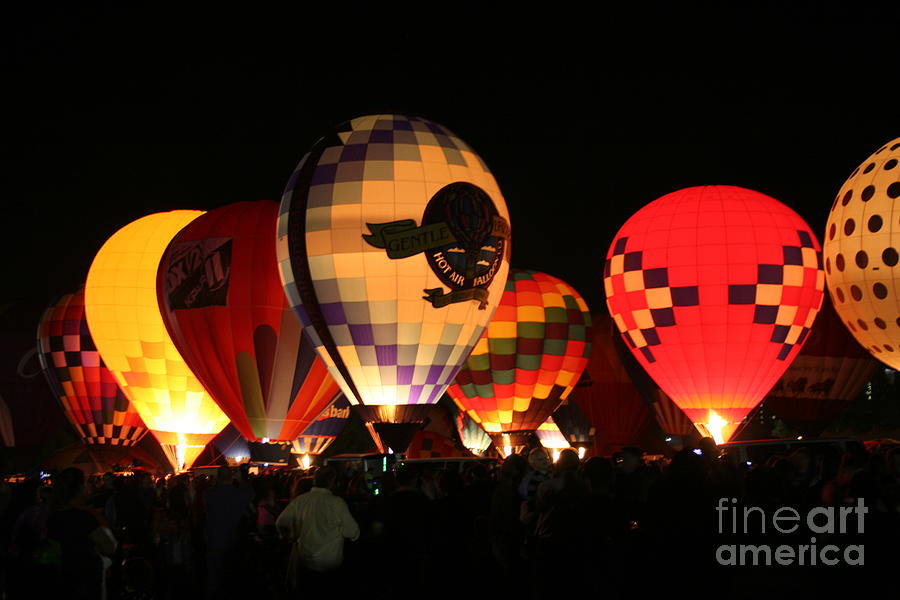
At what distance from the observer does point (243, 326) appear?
17828 millimetres

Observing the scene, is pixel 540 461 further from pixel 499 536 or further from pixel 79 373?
pixel 79 373

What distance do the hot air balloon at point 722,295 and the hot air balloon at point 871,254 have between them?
114 cm

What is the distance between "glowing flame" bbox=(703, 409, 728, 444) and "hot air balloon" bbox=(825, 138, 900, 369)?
8.18 feet

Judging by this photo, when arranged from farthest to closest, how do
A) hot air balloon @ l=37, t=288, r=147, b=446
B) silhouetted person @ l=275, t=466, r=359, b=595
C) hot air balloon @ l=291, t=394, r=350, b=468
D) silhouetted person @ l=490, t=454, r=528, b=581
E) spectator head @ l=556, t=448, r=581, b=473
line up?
hot air balloon @ l=291, t=394, r=350, b=468, hot air balloon @ l=37, t=288, r=147, b=446, silhouetted person @ l=490, t=454, r=528, b=581, silhouetted person @ l=275, t=466, r=359, b=595, spectator head @ l=556, t=448, r=581, b=473

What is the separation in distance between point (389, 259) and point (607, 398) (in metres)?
15.8

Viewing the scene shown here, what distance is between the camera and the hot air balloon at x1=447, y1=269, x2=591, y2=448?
22.8 m

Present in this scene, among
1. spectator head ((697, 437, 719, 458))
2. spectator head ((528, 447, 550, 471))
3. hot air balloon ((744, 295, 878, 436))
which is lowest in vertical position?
spectator head ((528, 447, 550, 471))

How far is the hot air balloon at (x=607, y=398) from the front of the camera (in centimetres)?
2953

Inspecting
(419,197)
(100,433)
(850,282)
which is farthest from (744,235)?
(100,433)

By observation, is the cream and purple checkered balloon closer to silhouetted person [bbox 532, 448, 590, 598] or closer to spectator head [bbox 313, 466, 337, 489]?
spectator head [bbox 313, 466, 337, 489]

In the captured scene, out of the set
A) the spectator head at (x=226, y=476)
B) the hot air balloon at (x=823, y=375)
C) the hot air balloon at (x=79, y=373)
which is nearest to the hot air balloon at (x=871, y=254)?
the hot air balloon at (x=823, y=375)

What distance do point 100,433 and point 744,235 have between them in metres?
15.8

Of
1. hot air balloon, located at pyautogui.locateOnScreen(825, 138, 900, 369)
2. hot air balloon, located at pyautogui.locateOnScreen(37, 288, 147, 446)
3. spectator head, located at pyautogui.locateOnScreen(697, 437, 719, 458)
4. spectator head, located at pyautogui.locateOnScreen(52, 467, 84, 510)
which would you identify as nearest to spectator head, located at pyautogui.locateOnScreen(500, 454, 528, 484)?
spectator head, located at pyautogui.locateOnScreen(697, 437, 719, 458)

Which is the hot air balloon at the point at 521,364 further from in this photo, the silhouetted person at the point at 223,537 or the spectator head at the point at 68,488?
the spectator head at the point at 68,488
